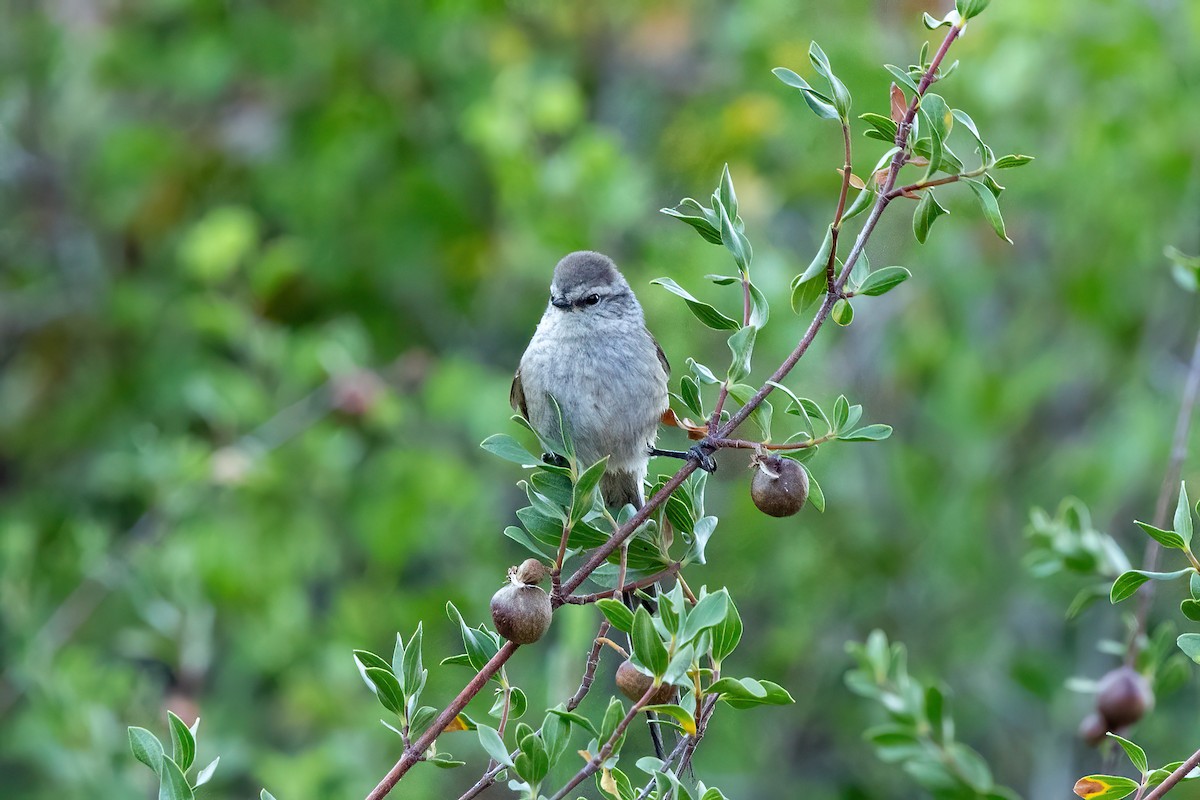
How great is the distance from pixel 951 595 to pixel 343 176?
331cm

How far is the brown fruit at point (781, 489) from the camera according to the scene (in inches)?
76.9

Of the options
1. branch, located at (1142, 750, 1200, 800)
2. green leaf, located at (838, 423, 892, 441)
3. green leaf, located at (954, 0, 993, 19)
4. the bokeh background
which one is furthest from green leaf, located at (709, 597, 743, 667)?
the bokeh background

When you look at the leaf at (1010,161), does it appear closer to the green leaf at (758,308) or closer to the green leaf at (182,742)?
the green leaf at (758,308)

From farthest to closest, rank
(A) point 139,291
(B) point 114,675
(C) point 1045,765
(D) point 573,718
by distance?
1. (A) point 139,291
2. (C) point 1045,765
3. (B) point 114,675
4. (D) point 573,718

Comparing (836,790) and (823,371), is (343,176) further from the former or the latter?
(836,790)

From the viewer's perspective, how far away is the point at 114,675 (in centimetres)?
483

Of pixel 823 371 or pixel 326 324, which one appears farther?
pixel 326 324

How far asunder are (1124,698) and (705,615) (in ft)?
3.84

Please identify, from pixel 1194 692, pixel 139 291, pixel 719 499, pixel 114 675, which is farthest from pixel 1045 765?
pixel 139 291

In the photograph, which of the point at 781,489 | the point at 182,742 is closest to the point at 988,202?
the point at 781,489

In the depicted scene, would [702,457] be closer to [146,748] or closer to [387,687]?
[387,687]

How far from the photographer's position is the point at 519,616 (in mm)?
1800

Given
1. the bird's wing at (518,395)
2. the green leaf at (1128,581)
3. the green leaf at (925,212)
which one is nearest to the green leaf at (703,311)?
the green leaf at (925,212)

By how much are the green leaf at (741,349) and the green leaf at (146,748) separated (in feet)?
3.22
